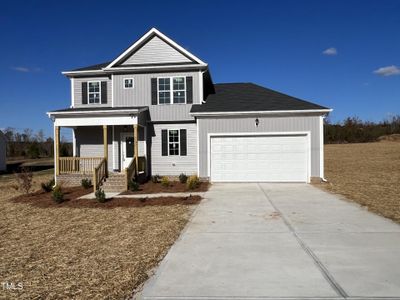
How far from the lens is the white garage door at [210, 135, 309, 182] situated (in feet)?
55.6

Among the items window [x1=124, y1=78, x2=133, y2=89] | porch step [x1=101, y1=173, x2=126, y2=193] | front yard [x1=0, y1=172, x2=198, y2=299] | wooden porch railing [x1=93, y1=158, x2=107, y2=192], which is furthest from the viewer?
window [x1=124, y1=78, x2=133, y2=89]

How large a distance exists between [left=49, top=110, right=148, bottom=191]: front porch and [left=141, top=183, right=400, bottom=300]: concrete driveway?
732 cm

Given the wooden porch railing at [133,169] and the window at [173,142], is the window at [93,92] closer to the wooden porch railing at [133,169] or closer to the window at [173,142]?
the wooden porch railing at [133,169]

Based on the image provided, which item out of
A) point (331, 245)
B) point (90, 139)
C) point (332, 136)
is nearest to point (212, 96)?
point (90, 139)

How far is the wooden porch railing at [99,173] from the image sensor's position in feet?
48.7

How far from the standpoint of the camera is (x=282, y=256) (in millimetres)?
5676

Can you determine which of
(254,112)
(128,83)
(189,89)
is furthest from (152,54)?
(254,112)

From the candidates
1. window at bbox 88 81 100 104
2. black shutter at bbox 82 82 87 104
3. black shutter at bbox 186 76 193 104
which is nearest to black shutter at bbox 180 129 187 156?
black shutter at bbox 186 76 193 104

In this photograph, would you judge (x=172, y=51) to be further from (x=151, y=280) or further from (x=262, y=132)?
(x=151, y=280)

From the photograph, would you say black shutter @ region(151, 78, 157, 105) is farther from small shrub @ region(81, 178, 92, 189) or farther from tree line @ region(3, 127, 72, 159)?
tree line @ region(3, 127, 72, 159)

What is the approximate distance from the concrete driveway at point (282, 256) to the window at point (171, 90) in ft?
31.7

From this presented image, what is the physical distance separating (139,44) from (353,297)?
55.7ft

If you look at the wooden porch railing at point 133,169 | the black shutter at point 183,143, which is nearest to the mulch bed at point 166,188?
the wooden porch railing at point 133,169

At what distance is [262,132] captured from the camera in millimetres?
17125
